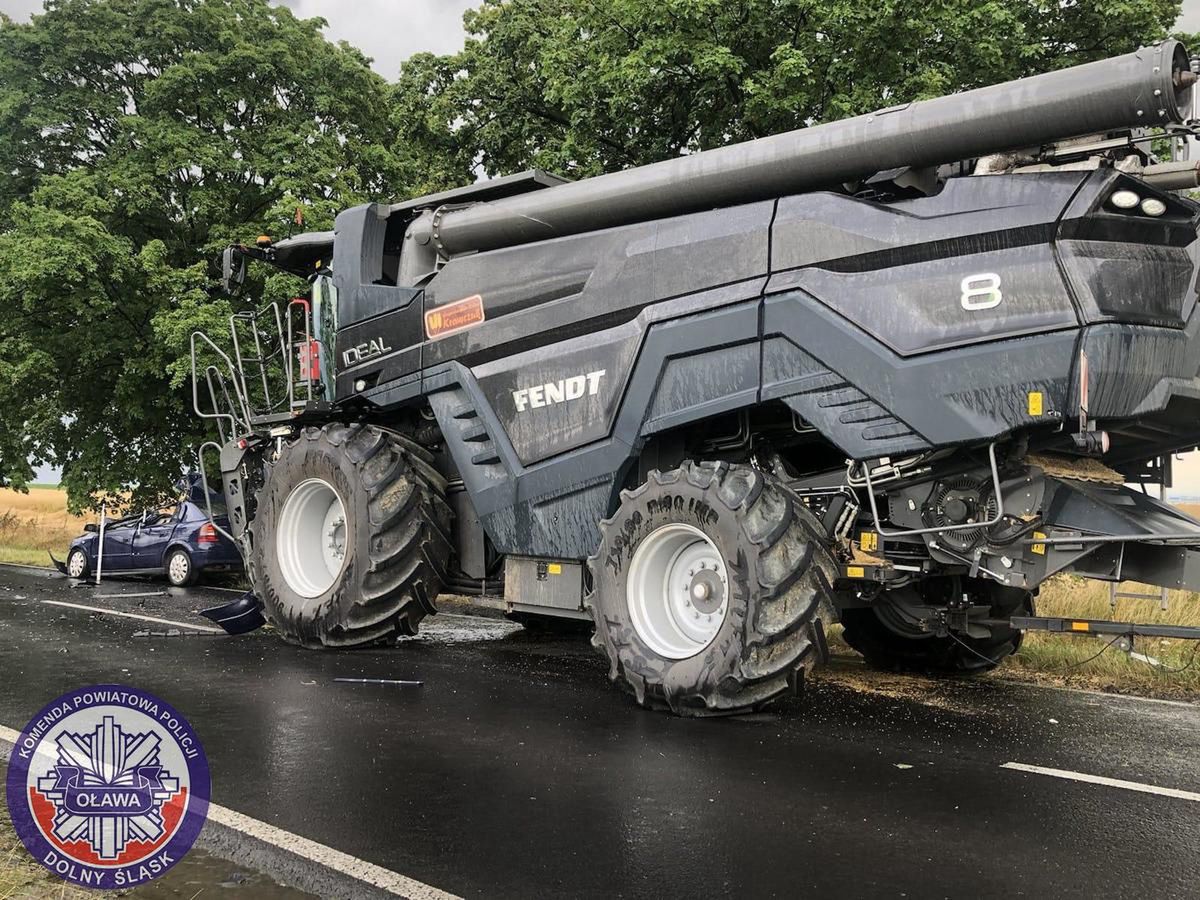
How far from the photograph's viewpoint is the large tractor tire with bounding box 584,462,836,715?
5.91 metres

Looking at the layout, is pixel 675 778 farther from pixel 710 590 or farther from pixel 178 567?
pixel 178 567

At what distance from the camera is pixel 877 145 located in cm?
604

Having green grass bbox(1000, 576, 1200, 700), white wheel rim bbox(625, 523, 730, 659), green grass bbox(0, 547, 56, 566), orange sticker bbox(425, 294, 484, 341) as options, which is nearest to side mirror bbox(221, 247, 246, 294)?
orange sticker bbox(425, 294, 484, 341)

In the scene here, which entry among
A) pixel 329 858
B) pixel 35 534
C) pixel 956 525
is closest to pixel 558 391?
A: pixel 956 525

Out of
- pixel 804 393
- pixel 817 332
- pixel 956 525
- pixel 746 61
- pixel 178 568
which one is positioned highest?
pixel 746 61

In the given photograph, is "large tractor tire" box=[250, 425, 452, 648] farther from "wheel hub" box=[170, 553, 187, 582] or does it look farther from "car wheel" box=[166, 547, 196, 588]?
"wheel hub" box=[170, 553, 187, 582]

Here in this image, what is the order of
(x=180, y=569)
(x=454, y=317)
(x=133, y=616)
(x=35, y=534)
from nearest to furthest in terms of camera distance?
(x=454, y=317)
(x=133, y=616)
(x=180, y=569)
(x=35, y=534)

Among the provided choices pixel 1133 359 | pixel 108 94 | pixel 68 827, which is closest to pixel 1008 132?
pixel 1133 359

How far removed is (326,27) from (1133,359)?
67.5 feet

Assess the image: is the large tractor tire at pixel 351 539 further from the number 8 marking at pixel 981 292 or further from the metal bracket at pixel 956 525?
the number 8 marking at pixel 981 292

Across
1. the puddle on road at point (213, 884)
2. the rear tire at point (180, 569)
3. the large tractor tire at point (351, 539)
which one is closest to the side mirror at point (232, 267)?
the large tractor tire at point (351, 539)

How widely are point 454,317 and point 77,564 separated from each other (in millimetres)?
12161

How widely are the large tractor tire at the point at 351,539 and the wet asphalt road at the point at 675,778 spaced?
412mm

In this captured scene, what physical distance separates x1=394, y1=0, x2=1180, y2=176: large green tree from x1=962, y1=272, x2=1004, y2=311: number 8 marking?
25.5 ft
